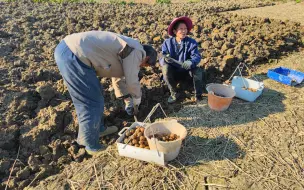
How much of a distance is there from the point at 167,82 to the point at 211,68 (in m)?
1.16

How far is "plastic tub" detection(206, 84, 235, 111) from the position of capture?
399cm

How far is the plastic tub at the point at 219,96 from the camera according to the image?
3.99 meters

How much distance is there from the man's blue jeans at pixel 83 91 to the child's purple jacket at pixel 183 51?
157 cm

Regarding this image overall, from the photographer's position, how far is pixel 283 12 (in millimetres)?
9438

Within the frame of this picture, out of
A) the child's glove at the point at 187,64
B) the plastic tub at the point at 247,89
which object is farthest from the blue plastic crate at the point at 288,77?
the child's glove at the point at 187,64

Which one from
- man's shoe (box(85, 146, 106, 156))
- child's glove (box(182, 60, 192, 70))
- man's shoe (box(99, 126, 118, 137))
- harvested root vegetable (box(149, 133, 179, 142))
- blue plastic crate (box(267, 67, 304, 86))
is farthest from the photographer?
blue plastic crate (box(267, 67, 304, 86))

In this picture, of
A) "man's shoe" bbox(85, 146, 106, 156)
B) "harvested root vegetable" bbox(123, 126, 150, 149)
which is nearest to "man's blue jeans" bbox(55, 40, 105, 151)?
"man's shoe" bbox(85, 146, 106, 156)

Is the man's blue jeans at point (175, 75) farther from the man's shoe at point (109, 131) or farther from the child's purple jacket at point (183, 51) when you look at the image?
the man's shoe at point (109, 131)

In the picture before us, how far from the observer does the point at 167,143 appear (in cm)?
297

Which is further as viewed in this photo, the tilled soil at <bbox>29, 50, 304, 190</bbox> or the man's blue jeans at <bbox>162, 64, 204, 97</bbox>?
the man's blue jeans at <bbox>162, 64, 204, 97</bbox>

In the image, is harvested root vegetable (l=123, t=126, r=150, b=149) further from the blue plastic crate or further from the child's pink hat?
the blue plastic crate

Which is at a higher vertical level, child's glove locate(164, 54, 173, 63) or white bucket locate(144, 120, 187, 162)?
child's glove locate(164, 54, 173, 63)

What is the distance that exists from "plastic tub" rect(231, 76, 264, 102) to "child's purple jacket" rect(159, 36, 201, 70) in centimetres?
76

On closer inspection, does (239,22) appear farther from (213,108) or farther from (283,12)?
(213,108)
